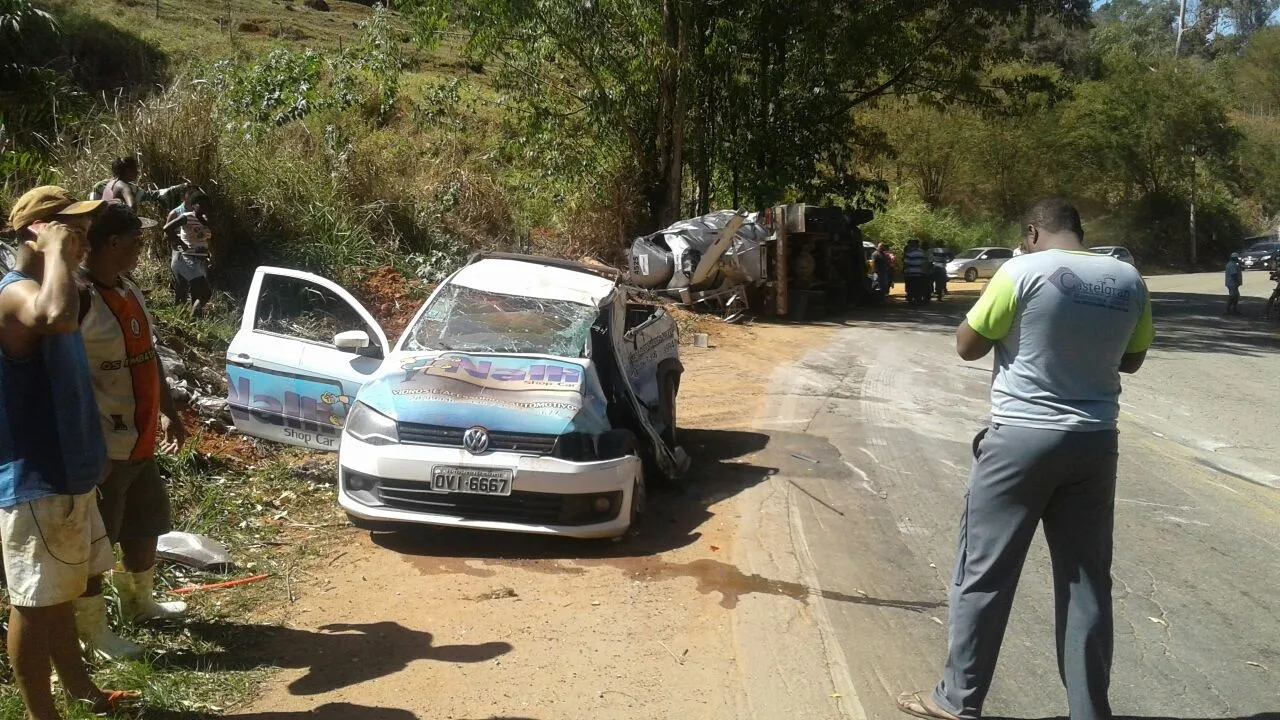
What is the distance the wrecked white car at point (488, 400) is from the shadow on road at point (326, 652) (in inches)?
A: 45.3

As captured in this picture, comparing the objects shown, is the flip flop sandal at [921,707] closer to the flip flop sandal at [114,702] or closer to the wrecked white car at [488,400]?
the wrecked white car at [488,400]

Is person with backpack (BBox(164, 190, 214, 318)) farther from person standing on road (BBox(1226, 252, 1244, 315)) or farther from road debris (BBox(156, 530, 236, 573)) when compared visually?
person standing on road (BBox(1226, 252, 1244, 315))

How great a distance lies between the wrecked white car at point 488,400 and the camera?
241 inches

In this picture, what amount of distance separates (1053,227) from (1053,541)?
1147mm

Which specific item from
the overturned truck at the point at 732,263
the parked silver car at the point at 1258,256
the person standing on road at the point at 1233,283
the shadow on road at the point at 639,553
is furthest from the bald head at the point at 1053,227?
the parked silver car at the point at 1258,256

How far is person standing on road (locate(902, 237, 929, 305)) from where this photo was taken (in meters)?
26.5

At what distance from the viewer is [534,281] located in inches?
310

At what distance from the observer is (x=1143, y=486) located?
8188mm

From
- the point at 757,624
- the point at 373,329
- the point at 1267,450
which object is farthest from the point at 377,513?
the point at 1267,450

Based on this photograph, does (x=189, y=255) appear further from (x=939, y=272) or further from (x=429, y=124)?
(x=939, y=272)

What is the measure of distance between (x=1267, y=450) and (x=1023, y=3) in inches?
687

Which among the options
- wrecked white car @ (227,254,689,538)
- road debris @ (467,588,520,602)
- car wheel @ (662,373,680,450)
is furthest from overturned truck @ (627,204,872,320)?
road debris @ (467,588,520,602)

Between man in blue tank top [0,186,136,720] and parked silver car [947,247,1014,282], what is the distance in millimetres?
37508

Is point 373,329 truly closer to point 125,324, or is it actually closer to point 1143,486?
point 125,324
